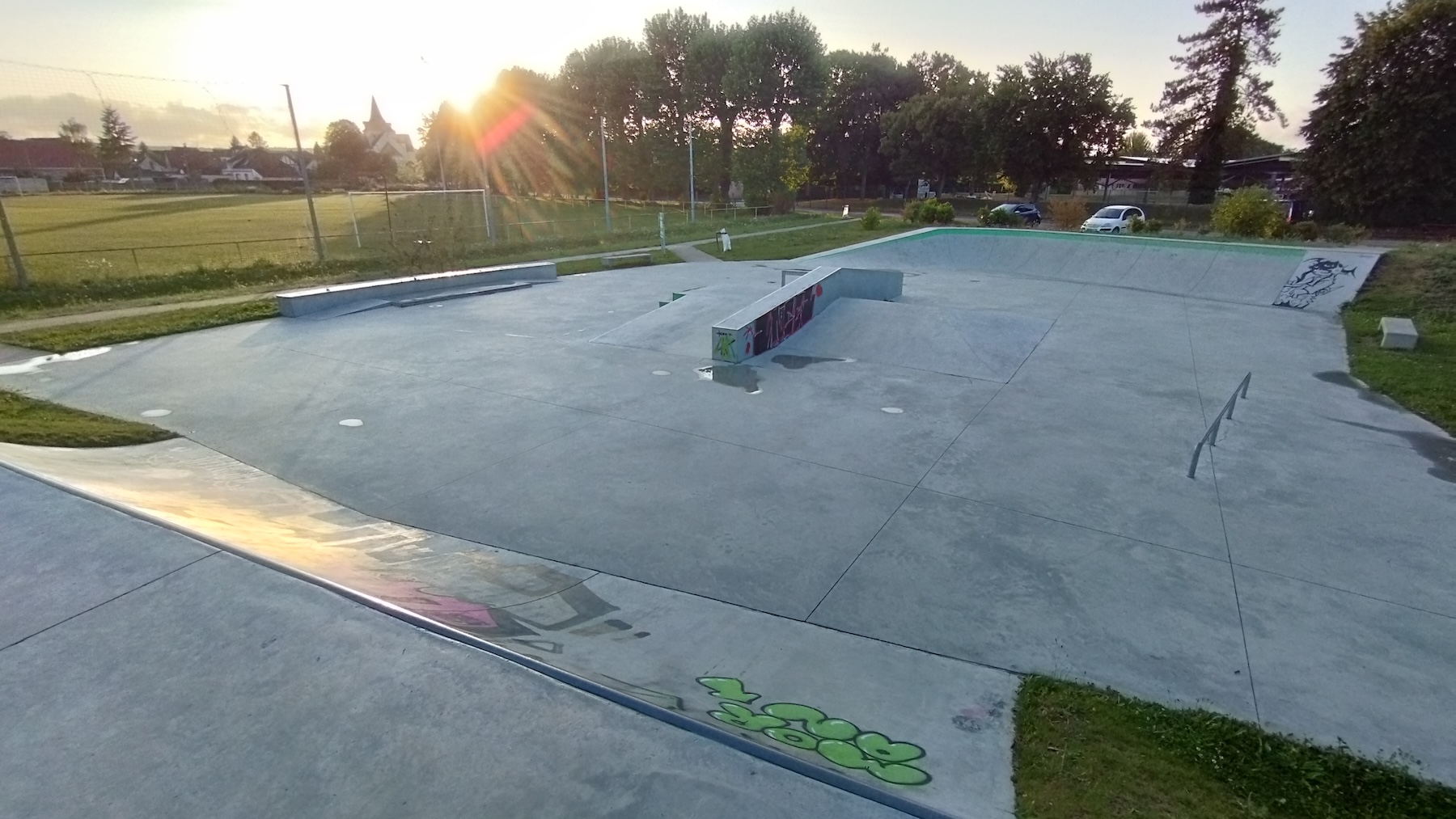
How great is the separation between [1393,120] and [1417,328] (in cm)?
2396

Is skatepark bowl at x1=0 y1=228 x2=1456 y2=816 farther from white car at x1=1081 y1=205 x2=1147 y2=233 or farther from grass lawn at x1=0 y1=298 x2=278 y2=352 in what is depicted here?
white car at x1=1081 y1=205 x2=1147 y2=233

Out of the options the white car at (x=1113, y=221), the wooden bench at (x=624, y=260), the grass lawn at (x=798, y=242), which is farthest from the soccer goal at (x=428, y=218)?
the white car at (x=1113, y=221)

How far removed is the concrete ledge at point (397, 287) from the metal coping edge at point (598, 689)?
39.0 feet

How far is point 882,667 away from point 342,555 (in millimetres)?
4224

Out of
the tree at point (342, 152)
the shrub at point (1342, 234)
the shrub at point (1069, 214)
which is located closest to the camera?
the shrub at point (1342, 234)

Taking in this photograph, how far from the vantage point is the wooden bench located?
963 inches

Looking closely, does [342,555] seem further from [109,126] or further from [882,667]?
[109,126]

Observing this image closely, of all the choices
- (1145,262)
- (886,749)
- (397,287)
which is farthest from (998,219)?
(886,749)

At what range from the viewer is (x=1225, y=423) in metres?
9.39

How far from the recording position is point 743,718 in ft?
11.9

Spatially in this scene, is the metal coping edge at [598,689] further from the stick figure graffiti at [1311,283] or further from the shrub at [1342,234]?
the shrub at [1342,234]

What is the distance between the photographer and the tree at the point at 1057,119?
4259 cm

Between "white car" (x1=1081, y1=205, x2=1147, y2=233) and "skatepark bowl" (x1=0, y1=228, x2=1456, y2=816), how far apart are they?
62.7 ft

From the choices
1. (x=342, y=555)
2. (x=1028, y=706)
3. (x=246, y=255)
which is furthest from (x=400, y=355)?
(x=246, y=255)
